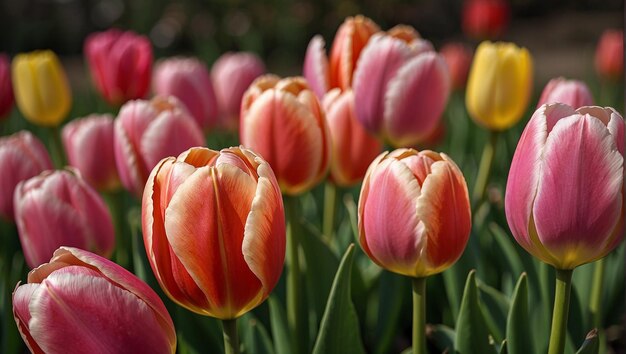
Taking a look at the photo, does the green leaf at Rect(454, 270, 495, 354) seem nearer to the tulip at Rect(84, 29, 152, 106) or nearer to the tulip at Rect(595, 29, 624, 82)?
the tulip at Rect(84, 29, 152, 106)

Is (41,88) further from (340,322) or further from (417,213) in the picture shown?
(417,213)

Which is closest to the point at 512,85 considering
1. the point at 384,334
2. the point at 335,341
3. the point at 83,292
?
the point at 384,334

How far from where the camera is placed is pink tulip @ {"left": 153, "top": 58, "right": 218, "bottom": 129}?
183 centimetres

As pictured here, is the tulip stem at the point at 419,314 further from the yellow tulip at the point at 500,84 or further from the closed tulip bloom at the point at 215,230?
the yellow tulip at the point at 500,84

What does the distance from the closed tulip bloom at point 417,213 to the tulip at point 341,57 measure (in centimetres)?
48

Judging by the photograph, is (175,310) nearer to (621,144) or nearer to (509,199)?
(509,199)

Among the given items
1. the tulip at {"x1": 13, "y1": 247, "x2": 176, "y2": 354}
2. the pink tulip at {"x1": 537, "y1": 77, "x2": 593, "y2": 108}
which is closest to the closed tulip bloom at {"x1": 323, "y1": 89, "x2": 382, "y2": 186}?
the pink tulip at {"x1": 537, "y1": 77, "x2": 593, "y2": 108}

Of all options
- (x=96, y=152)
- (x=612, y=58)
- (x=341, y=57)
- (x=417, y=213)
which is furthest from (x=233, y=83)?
(x=612, y=58)

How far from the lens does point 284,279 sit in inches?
53.4

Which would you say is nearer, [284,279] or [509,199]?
[509,199]

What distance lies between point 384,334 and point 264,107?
1.35 feet

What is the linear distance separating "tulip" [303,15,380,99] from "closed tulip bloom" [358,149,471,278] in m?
0.48

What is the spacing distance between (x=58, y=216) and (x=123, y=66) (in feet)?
2.78

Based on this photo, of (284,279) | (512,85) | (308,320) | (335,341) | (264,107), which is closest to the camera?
(335,341)
